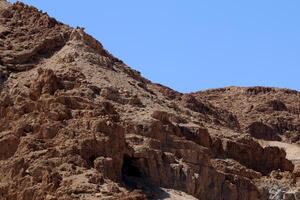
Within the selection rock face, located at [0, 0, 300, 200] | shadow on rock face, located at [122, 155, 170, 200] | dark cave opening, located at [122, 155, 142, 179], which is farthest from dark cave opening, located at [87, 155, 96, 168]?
dark cave opening, located at [122, 155, 142, 179]

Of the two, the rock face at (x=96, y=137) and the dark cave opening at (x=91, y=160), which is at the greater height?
the rock face at (x=96, y=137)

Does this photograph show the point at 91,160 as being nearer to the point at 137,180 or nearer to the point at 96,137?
the point at 96,137

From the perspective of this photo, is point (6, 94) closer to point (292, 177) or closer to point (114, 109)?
point (114, 109)

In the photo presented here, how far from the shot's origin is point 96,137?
58156mm

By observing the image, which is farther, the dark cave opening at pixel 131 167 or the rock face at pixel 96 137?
the dark cave opening at pixel 131 167

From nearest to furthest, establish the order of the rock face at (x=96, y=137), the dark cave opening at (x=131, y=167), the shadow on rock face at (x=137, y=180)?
1. the rock face at (x=96, y=137)
2. the shadow on rock face at (x=137, y=180)
3. the dark cave opening at (x=131, y=167)

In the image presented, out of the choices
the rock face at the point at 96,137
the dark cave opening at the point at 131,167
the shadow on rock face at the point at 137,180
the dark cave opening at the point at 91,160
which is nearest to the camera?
the rock face at the point at 96,137

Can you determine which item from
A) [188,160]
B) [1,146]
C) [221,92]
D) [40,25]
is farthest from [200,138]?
[221,92]

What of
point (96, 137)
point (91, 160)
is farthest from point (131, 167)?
point (91, 160)

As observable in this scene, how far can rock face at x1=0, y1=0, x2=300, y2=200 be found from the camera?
55.8 metres

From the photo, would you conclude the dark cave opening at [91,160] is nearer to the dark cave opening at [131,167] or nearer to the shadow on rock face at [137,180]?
the shadow on rock face at [137,180]

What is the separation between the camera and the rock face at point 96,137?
183 ft

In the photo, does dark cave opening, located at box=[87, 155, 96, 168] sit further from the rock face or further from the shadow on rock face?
the shadow on rock face

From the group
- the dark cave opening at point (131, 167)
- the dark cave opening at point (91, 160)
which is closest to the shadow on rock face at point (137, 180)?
the dark cave opening at point (131, 167)
